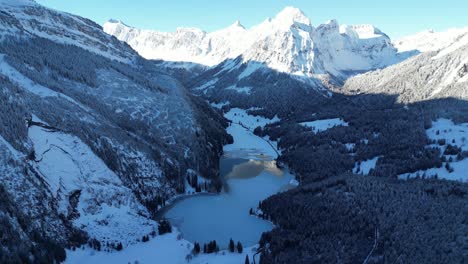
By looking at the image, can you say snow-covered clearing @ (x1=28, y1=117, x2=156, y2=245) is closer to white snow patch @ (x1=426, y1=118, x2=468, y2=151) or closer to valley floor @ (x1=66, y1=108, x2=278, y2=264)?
valley floor @ (x1=66, y1=108, x2=278, y2=264)

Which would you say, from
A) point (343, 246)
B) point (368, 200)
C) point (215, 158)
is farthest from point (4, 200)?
point (215, 158)

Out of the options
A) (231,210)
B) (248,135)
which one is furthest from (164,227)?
(248,135)

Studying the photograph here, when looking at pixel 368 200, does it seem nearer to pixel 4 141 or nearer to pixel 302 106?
pixel 4 141

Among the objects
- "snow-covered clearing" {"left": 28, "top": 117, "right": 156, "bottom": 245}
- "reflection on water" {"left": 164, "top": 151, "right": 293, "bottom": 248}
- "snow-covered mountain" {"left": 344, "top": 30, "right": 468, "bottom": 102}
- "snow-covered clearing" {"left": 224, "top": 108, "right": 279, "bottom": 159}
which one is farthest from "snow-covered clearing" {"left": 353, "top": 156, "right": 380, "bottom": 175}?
"snow-covered mountain" {"left": 344, "top": 30, "right": 468, "bottom": 102}

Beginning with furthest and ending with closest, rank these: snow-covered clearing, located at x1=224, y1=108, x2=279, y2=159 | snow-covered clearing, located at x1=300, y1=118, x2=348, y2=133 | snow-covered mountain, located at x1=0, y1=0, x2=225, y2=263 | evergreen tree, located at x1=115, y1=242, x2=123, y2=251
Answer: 1. snow-covered clearing, located at x1=300, y1=118, x2=348, y2=133
2. snow-covered clearing, located at x1=224, y1=108, x2=279, y2=159
3. evergreen tree, located at x1=115, y1=242, x2=123, y2=251
4. snow-covered mountain, located at x1=0, y1=0, x2=225, y2=263

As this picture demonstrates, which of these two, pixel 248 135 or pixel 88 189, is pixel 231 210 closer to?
pixel 88 189

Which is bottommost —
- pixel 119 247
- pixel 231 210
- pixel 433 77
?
pixel 231 210

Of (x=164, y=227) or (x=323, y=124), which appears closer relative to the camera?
(x=164, y=227)
